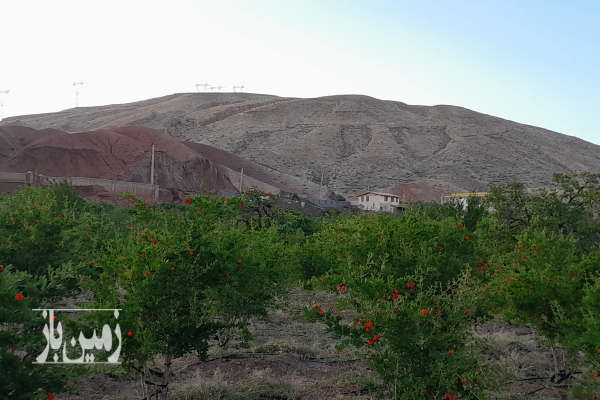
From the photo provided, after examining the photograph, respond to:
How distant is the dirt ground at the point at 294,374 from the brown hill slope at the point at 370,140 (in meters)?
61.8

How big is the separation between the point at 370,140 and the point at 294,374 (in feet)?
284

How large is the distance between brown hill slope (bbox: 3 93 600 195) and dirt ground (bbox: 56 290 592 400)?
61.8 m

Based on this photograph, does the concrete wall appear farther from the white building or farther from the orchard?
the orchard

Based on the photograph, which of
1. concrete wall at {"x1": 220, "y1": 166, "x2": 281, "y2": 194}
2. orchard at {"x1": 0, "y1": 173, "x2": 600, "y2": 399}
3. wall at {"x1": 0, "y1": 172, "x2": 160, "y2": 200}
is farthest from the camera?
concrete wall at {"x1": 220, "y1": 166, "x2": 281, "y2": 194}

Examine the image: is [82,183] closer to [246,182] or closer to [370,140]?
[246,182]

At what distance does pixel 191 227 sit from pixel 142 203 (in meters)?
1.10

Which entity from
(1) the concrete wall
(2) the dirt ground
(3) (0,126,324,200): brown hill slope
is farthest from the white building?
(2) the dirt ground

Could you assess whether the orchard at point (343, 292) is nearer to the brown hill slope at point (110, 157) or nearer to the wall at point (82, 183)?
the wall at point (82, 183)

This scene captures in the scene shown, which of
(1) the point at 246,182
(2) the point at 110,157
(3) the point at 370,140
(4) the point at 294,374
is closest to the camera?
(4) the point at 294,374

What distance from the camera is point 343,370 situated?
8.00m

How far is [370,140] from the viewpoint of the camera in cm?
9200

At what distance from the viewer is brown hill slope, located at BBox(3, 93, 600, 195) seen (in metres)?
78.0

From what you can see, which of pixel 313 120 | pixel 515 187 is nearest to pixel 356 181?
pixel 313 120

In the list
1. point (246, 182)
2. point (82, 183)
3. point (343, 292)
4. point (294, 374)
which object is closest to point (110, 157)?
point (82, 183)
